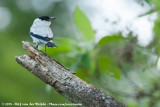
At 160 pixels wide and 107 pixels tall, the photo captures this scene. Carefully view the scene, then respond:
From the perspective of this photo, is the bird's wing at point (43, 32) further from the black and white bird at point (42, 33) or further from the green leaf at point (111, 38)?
the green leaf at point (111, 38)

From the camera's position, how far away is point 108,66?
2.62 metres

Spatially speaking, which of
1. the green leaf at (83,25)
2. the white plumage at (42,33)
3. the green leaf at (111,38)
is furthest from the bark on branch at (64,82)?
the green leaf at (83,25)

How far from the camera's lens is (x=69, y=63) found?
271 centimetres

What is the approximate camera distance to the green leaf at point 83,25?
2494mm

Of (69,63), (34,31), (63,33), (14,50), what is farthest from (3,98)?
(34,31)

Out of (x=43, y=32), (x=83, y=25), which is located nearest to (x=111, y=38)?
(x=83, y=25)

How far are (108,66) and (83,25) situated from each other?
0.34 m

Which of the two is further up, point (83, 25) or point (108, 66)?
point (83, 25)

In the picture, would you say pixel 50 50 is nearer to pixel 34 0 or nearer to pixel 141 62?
pixel 141 62

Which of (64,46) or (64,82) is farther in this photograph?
(64,46)

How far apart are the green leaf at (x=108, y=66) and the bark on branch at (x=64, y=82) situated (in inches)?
30.2

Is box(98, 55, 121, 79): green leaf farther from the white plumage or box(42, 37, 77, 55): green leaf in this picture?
the white plumage

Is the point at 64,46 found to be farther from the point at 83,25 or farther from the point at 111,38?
the point at 111,38

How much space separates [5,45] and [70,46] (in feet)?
11.4
